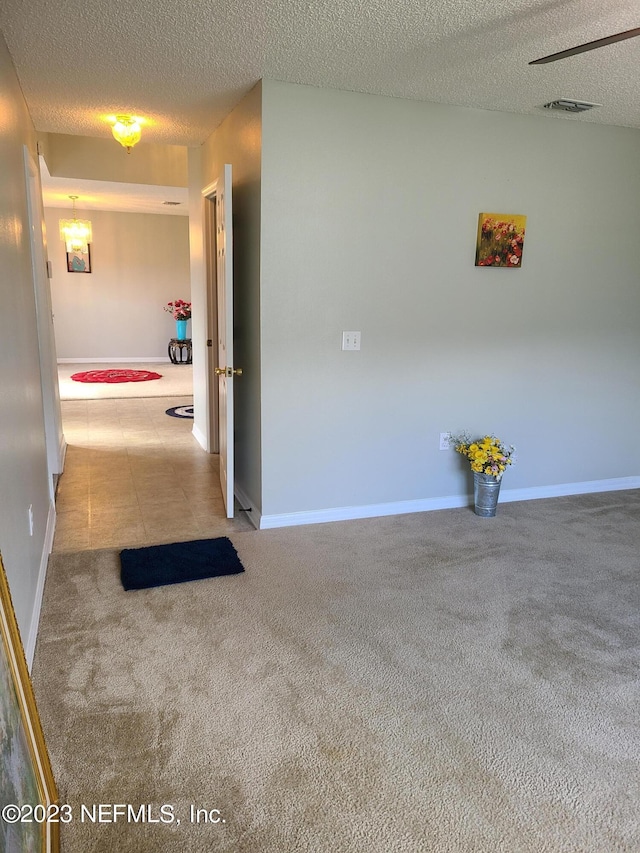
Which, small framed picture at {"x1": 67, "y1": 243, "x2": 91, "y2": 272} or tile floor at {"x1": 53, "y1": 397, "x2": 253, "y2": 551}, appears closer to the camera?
tile floor at {"x1": 53, "y1": 397, "x2": 253, "y2": 551}

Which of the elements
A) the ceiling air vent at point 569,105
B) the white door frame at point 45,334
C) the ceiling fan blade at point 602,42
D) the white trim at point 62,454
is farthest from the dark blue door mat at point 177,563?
the ceiling air vent at point 569,105

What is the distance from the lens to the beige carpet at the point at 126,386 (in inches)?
304

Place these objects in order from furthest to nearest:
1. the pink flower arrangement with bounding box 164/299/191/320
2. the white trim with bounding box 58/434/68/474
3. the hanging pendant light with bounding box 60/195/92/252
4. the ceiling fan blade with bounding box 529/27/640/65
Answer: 1. the pink flower arrangement with bounding box 164/299/191/320
2. the hanging pendant light with bounding box 60/195/92/252
3. the white trim with bounding box 58/434/68/474
4. the ceiling fan blade with bounding box 529/27/640/65

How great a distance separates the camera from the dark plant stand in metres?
10.7

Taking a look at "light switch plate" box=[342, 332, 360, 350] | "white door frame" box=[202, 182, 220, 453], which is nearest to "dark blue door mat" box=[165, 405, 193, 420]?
"white door frame" box=[202, 182, 220, 453]

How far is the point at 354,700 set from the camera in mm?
2125

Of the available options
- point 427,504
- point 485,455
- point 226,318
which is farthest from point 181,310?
point 485,455

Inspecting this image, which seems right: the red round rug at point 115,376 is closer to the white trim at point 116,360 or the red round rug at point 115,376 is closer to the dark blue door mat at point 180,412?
the white trim at point 116,360

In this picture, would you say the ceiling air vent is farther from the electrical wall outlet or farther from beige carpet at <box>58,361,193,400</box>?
beige carpet at <box>58,361,193,400</box>

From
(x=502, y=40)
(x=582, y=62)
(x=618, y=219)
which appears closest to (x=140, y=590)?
(x=502, y=40)

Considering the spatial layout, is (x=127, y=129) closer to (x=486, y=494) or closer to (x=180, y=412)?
(x=486, y=494)

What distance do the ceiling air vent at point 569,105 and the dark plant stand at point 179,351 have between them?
26.8ft

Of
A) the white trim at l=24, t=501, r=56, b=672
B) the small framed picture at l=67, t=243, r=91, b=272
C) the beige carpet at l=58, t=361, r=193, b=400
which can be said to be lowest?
the beige carpet at l=58, t=361, r=193, b=400

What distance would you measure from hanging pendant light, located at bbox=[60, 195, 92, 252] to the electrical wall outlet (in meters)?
8.18
